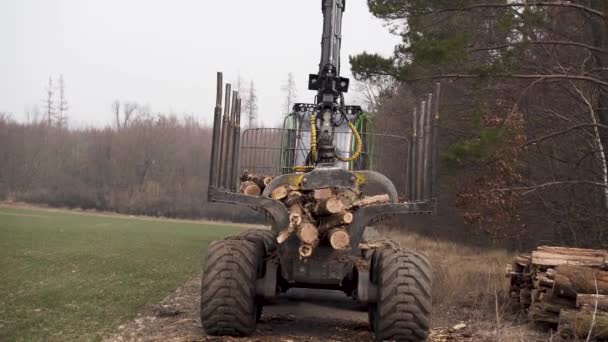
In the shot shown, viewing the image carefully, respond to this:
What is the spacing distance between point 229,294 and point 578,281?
4.33 meters

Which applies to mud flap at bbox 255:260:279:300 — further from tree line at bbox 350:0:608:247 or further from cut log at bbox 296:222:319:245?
tree line at bbox 350:0:608:247

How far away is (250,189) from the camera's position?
8.72 metres

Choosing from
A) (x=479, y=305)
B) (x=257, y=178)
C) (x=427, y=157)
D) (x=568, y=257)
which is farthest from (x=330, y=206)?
(x=479, y=305)

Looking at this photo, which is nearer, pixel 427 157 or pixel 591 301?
pixel 591 301

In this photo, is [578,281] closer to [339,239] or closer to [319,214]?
[339,239]

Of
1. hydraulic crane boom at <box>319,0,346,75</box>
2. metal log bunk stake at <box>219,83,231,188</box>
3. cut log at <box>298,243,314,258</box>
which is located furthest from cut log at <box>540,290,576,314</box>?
metal log bunk stake at <box>219,83,231,188</box>

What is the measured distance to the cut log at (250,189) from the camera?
8711 millimetres

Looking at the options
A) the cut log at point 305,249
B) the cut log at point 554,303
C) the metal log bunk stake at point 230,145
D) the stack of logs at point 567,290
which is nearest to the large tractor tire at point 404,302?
the cut log at point 305,249

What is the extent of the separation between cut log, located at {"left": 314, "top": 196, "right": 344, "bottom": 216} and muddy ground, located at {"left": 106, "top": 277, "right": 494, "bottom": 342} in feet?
5.75

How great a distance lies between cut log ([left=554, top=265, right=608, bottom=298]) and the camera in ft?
27.4

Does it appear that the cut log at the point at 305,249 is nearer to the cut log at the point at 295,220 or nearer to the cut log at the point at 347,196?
the cut log at the point at 295,220

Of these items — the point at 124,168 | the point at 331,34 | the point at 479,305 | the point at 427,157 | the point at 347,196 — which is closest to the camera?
the point at 347,196

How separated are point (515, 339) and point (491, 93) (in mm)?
10166

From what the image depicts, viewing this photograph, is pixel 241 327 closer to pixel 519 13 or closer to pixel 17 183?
pixel 519 13
